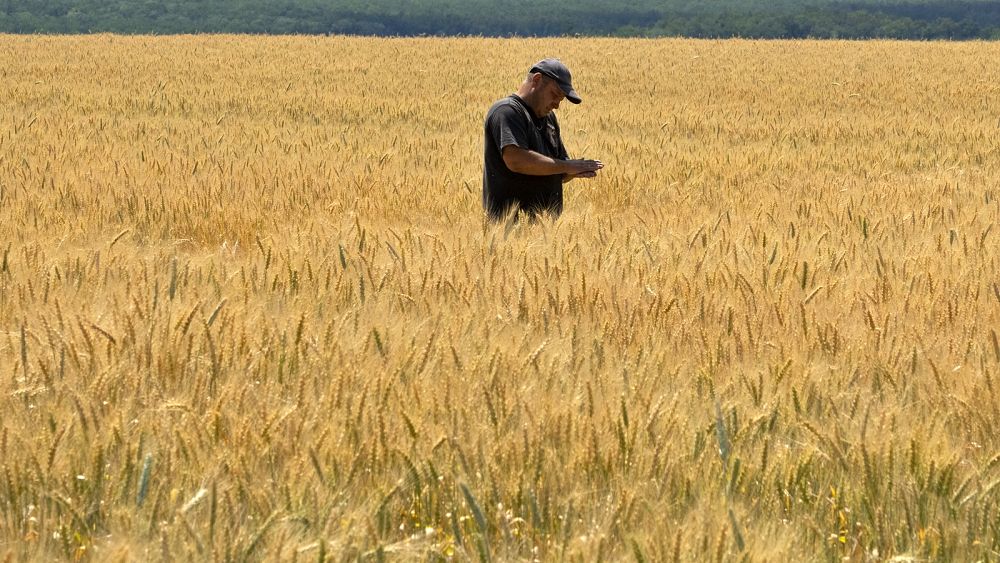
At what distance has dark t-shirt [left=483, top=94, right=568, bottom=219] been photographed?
478 cm

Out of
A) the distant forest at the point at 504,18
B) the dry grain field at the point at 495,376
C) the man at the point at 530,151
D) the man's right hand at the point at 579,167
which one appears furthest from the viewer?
the distant forest at the point at 504,18

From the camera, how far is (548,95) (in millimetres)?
4789

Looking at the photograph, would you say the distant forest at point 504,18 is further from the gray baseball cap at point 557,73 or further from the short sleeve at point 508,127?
the gray baseball cap at point 557,73

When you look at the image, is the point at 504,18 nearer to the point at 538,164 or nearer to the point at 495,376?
the point at 538,164

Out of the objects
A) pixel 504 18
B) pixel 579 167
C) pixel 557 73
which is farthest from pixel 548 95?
pixel 504 18

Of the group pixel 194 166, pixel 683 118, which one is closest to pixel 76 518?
pixel 194 166

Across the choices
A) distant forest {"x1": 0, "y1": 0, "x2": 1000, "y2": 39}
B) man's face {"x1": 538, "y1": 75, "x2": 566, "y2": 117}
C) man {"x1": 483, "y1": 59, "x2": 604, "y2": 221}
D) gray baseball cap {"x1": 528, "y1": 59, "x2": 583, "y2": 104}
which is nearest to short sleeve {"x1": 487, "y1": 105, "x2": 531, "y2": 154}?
man {"x1": 483, "y1": 59, "x2": 604, "y2": 221}

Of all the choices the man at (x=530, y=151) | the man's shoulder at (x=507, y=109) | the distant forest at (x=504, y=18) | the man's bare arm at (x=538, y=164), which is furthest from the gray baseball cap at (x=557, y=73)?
the distant forest at (x=504, y=18)

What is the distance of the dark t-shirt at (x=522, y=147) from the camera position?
4.78m

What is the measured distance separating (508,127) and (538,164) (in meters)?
0.20

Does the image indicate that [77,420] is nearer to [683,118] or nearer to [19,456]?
[19,456]

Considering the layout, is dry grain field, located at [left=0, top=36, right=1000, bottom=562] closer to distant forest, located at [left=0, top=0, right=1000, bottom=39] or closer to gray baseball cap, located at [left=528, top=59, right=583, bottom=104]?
gray baseball cap, located at [left=528, top=59, right=583, bottom=104]

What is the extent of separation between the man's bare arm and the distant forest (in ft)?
154

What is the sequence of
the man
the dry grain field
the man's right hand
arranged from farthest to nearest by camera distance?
the man → the man's right hand → the dry grain field
